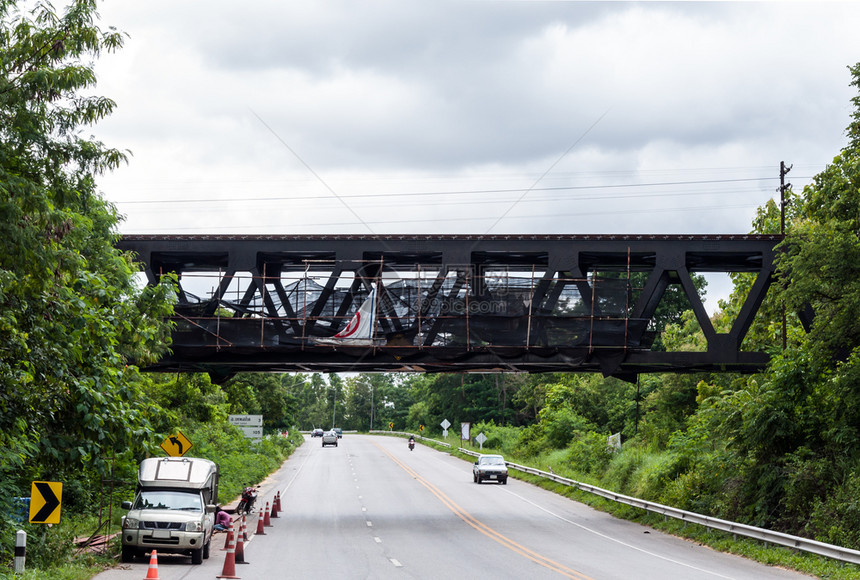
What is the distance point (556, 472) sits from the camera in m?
52.6

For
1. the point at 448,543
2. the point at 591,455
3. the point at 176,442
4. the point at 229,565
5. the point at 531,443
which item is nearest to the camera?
the point at 229,565

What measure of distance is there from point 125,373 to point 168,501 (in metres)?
4.09

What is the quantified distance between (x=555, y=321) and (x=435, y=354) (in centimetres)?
399

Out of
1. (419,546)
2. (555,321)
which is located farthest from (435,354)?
(419,546)

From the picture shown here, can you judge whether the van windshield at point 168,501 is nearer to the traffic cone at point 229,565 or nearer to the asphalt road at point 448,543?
the asphalt road at point 448,543

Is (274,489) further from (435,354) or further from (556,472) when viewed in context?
(435,354)

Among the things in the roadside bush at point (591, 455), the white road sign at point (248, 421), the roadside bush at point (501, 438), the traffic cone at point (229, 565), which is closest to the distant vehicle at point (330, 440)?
the roadside bush at point (501, 438)

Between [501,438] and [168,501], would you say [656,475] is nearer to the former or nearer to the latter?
[168,501]

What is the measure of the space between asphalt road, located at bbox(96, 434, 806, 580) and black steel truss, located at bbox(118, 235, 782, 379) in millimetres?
5224

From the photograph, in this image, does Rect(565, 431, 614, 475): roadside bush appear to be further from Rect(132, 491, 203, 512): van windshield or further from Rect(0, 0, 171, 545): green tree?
Rect(0, 0, 171, 545): green tree

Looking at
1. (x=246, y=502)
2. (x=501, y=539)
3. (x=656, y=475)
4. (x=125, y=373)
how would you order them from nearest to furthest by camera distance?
(x=125, y=373), (x=501, y=539), (x=246, y=502), (x=656, y=475)

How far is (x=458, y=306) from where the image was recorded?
99.6 feet

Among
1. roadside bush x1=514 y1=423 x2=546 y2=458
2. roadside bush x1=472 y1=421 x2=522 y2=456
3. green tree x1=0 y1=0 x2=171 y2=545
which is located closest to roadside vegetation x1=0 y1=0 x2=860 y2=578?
green tree x1=0 y1=0 x2=171 y2=545

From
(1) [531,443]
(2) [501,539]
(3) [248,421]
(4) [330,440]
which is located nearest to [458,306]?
(2) [501,539]
